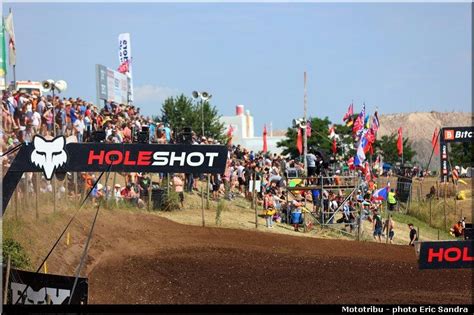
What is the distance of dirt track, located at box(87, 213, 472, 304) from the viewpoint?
55.4 ft

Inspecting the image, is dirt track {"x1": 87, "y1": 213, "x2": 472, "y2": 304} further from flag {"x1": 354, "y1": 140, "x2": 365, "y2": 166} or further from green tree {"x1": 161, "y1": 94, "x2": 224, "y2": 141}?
green tree {"x1": 161, "y1": 94, "x2": 224, "y2": 141}

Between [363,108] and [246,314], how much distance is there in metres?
20.0

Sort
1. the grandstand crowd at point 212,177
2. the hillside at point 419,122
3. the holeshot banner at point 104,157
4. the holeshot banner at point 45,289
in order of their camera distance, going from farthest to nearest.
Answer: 1. the hillside at point 419,122
2. the grandstand crowd at point 212,177
3. the holeshot banner at point 104,157
4. the holeshot banner at point 45,289

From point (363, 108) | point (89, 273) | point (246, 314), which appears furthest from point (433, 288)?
point (363, 108)

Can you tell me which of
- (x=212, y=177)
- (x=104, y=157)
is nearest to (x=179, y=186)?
(x=212, y=177)

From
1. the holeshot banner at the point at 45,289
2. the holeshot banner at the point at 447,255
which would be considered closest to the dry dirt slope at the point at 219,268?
the holeshot banner at the point at 45,289

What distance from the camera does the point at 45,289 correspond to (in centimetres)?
1295

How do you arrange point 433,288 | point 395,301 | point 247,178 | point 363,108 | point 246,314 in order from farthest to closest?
point 363,108 → point 247,178 → point 433,288 → point 395,301 → point 246,314

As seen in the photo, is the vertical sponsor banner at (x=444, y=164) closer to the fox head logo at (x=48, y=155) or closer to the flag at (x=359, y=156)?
the flag at (x=359, y=156)

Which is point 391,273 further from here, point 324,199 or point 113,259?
point 324,199

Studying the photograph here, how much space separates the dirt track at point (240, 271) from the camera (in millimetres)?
16875

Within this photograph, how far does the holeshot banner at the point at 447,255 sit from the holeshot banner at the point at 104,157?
3786 mm

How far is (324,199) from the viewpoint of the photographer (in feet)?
93.5

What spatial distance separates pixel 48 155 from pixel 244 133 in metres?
58.9
